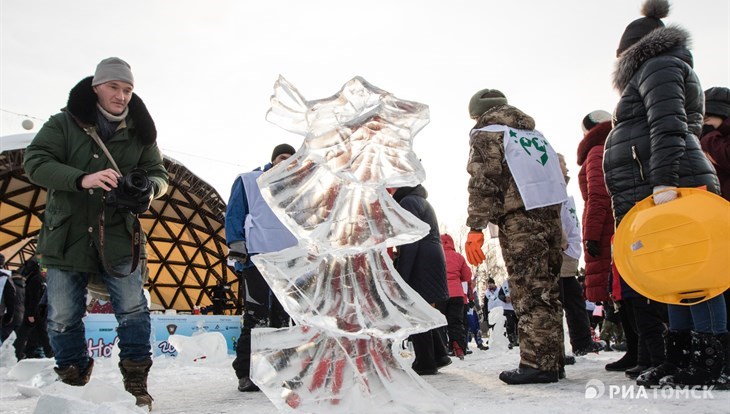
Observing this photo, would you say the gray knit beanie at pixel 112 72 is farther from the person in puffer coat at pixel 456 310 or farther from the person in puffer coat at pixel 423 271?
the person in puffer coat at pixel 456 310

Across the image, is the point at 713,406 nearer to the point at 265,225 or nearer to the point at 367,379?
the point at 367,379

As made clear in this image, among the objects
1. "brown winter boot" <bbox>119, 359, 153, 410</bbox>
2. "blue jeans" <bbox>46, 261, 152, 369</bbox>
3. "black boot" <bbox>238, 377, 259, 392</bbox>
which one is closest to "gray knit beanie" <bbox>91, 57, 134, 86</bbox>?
"blue jeans" <bbox>46, 261, 152, 369</bbox>

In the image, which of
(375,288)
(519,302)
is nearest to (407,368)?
(375,288)

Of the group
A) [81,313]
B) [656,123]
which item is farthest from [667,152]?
[81,313]

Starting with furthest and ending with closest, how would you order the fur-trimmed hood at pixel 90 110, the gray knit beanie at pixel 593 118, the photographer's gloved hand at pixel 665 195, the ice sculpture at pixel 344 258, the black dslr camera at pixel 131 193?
1. the gray knit beanie at pixel 593 118
2. the fur-trimmed hood at pixel 90 110
3. the black dslr camera at pixel 131 193
4. the photographer's gloved hand at pixel 665 195
5. the ice sculpture at pixel 344 258

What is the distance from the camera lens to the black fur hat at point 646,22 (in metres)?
2.93

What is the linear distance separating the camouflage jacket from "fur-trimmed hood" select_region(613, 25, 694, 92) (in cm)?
70

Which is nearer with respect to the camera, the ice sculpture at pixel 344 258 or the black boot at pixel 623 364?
the ice sculpture at pixel 344 258

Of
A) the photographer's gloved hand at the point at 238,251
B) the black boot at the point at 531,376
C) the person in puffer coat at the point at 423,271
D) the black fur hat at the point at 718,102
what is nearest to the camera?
the black boot at the point at 531,376

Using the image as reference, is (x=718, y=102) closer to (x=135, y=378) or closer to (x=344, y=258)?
(x=344, y=258)

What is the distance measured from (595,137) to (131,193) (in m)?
3.19

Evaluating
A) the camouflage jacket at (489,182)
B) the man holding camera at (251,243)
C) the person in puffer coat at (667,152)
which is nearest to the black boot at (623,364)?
the person in puffer coat at (667,152)

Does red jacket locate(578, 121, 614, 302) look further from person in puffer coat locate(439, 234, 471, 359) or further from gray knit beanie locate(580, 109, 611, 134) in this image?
person in puffer coat locate(439, 234, 471, 359)

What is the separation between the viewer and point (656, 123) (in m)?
2.46
